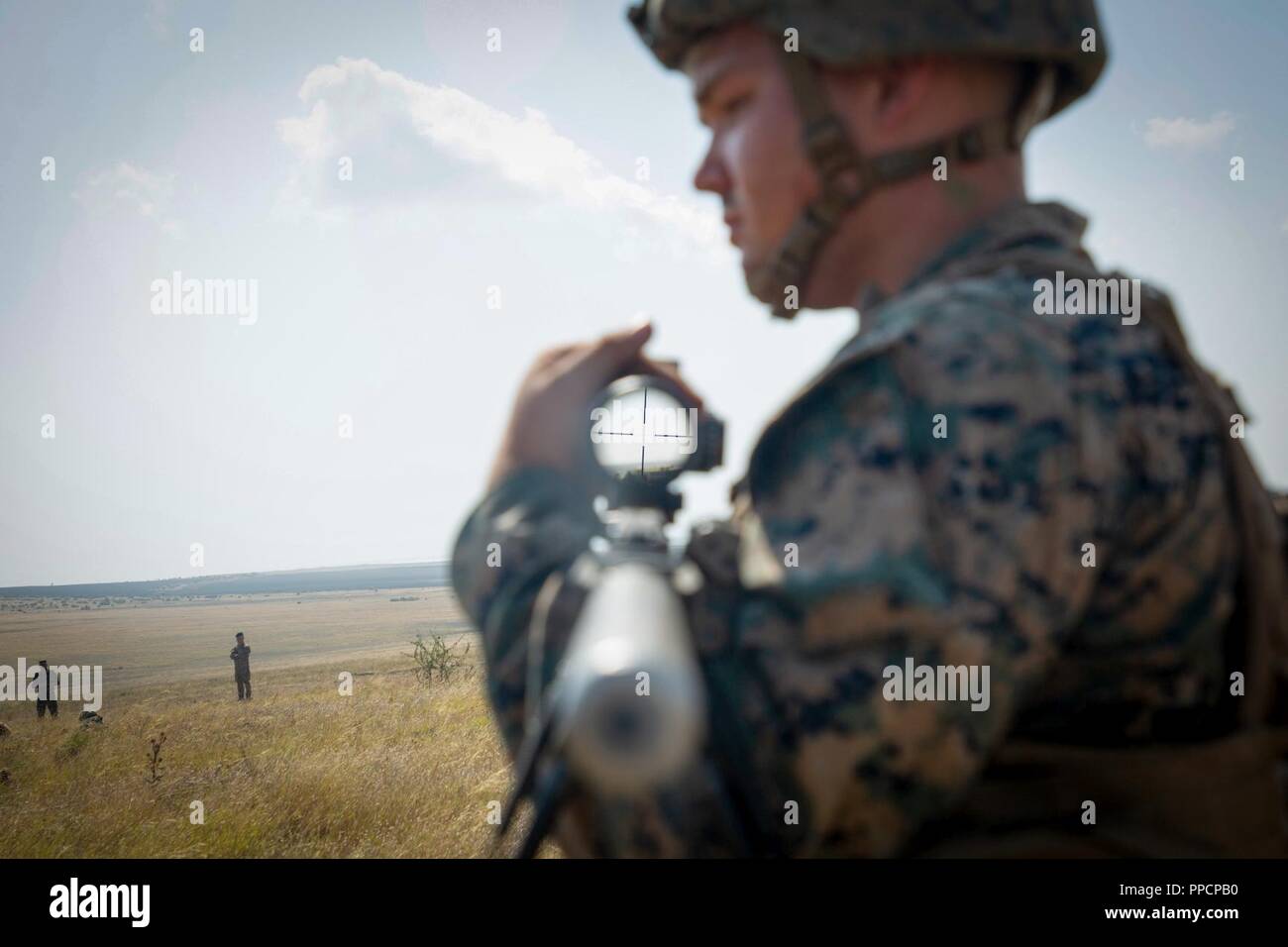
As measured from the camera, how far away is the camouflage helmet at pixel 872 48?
7.27 ft

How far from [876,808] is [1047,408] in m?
0.82

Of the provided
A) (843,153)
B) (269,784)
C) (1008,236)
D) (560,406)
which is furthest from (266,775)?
(1008,236)

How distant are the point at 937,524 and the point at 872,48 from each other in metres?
1.46

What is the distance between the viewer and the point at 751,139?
2.37m

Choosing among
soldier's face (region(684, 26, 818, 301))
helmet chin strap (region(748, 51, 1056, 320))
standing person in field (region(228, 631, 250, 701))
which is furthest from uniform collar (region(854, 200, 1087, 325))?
standing person in field (region(228, 631, 250, 701))

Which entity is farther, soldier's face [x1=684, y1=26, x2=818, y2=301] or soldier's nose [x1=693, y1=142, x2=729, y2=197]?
soldier's nose [x1=693, y1=142, x2=729, y2=197]

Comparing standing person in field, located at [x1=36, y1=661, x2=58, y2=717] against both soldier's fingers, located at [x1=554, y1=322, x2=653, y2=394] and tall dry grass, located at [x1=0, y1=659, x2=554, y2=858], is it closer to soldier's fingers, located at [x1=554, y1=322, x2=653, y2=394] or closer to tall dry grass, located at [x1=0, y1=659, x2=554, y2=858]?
tall dry grass, located at [x1=0, y1=659, x2=554, y2=858]

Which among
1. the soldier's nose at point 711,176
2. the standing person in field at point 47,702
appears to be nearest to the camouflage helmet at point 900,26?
the soldier's nose at point 711,176

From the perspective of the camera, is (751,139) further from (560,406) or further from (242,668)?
(242,668)

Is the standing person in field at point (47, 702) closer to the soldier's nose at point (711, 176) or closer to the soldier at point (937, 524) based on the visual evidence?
the soldier's nose at point (711, 176)

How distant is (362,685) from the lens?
93.5 ft

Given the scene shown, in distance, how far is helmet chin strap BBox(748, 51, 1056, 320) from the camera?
2.28 meters
